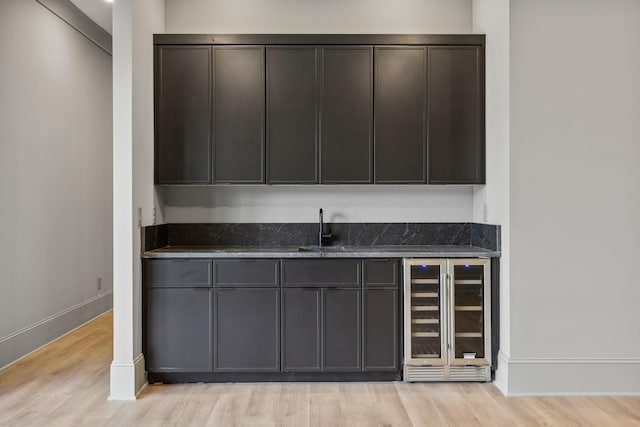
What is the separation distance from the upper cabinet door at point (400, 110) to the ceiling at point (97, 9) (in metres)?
2.66

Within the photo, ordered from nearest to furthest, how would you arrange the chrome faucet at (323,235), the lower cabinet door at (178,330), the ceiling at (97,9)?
the lower cabinet door at (178,330)
the chrome faucet at (323,235)
the ceiling at (97,9)

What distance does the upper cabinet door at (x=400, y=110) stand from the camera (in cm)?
360

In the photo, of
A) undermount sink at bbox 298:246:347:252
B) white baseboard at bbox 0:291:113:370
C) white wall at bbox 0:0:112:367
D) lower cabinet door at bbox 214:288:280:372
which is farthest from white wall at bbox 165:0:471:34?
white baseboard at bbox 0:291:113:370

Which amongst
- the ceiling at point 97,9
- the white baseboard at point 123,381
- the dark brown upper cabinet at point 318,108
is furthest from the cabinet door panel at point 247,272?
the ceiling at point 97,9

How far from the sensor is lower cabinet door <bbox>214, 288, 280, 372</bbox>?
3.31 metres

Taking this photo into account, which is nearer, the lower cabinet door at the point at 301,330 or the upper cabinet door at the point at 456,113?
the lower cabinet door at the point at 301,330

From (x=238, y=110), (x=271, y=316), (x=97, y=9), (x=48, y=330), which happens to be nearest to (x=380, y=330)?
(x=271, y=316)

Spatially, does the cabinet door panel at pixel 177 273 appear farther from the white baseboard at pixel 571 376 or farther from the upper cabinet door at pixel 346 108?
the white baseboard at pixel 571 376

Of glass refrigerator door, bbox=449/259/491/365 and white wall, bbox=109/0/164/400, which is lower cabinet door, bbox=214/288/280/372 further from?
glass refrigerator door, bbox=449/259/491/365

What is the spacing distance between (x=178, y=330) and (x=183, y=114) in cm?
159

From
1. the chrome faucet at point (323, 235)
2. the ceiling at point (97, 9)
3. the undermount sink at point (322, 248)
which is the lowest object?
the undermount sink at point (322, 248)

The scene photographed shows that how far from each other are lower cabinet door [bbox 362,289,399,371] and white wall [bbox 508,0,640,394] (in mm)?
801

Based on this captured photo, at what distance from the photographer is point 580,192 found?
3141mm

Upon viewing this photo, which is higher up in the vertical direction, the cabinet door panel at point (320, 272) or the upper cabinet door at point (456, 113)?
the upper cabinet door at point (456, 113)
